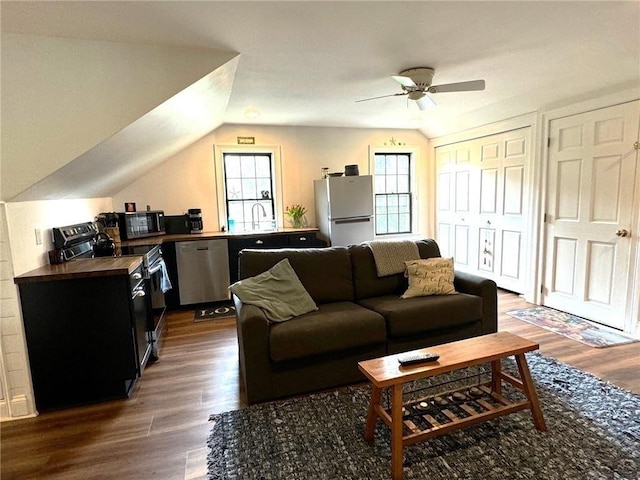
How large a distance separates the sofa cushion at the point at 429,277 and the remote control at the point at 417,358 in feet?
3.40

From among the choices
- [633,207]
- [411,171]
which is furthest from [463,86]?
[411,171]

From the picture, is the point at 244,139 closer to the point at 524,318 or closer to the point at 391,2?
the point at 391,2

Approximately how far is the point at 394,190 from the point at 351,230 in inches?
57.2

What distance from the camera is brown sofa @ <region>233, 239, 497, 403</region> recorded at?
2.26m

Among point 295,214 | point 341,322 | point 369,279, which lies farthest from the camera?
point 295,214

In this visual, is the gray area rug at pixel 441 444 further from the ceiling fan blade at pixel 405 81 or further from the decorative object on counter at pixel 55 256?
the ceiling fan blade at pixel 405 81

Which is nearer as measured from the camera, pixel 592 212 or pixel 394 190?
pixel 592 212

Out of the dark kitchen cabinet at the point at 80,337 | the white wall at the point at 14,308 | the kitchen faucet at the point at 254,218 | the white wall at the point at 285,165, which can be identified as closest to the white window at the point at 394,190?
the white wall at the point at 285,165

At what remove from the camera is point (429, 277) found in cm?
291

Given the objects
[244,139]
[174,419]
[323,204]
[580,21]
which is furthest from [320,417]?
[244,139]

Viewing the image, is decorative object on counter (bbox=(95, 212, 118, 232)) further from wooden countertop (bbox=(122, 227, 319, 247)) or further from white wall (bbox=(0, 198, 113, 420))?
white wall (bbox=(0, 198, 113, 420))

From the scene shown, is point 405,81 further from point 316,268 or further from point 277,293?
point 277,293

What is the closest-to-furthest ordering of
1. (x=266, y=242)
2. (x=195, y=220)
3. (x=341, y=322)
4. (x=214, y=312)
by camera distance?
(x=341, y=322)
(x=214, y=312)
(x=266, y=242)
(x=195, y=220)

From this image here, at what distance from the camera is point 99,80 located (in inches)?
87.5
